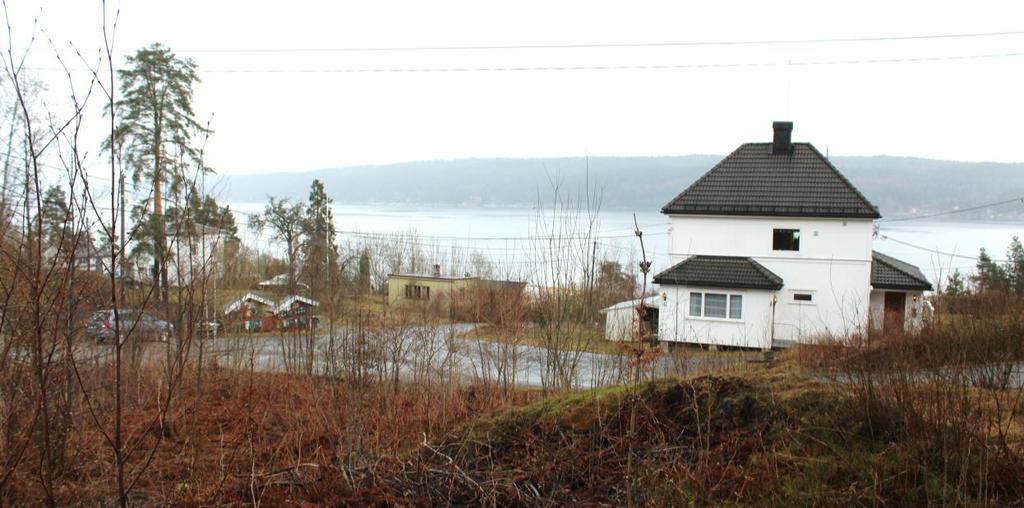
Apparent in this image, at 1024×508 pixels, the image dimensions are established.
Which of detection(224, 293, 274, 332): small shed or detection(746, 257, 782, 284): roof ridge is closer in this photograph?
detection(224, 293, 274, 332): small shed

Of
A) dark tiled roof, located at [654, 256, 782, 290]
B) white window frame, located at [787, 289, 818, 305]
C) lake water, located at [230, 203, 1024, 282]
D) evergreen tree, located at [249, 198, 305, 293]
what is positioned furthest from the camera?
evergreen tree, located at [249, 198, 305, 293]

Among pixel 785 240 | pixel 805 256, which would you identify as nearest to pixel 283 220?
pixel 785 240

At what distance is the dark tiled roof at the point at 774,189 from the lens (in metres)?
26.2

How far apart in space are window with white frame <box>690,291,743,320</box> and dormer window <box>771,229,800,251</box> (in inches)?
101

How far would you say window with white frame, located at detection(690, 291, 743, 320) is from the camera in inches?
1025

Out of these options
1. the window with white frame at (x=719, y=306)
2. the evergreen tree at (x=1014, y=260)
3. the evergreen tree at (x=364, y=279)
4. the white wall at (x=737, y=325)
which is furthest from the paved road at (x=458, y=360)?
the evergreen tree at (x=1014, y=260)

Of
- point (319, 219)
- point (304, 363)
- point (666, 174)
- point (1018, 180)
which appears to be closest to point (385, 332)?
point (304, 363)

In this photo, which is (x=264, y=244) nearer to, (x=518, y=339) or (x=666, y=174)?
(x=518, y=339)

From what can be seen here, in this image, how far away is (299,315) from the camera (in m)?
17.8

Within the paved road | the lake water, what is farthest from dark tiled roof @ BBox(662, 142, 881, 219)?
the paved road

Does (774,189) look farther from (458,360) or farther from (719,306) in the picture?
(458,360)

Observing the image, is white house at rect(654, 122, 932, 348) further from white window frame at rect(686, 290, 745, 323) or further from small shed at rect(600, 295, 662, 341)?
small shed at rect(600, 295, 662, 341)

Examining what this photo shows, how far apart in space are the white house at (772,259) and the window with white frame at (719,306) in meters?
0.04

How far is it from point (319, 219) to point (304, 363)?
77.8 feet
